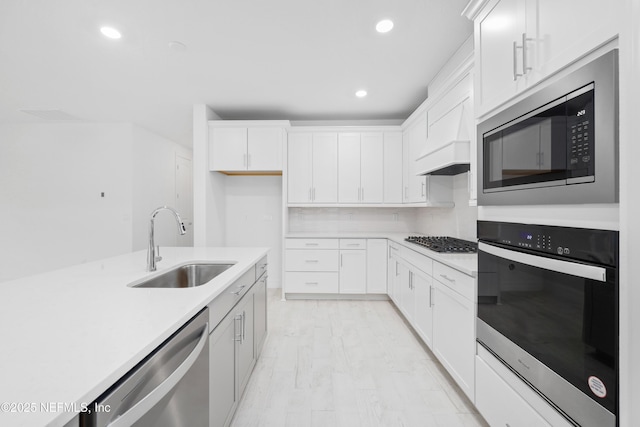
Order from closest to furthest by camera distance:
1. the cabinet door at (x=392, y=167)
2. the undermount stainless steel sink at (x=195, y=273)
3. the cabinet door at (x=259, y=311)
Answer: the undermount stainless steel sink at (x=195, y=273) < the cabinet door at (x=259, y=311) < the cabinet door at (x=392, y=167)

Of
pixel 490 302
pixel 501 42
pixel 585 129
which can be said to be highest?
pixel 501 42

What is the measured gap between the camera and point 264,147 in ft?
12.5

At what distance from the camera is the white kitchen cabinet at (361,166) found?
3945 mm

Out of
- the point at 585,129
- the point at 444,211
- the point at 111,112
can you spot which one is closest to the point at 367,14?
the point at 585,129

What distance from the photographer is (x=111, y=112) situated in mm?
4051

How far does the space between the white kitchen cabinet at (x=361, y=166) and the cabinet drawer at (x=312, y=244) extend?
0.72 m

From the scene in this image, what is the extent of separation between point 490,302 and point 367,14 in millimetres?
2036

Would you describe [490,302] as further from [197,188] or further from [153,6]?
[197,188]

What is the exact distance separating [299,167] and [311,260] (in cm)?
132

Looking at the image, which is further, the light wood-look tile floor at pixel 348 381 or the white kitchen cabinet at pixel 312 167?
the white kitchen cabinet at pixel 312 167

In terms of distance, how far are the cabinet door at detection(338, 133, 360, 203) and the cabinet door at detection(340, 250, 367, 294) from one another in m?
0.80

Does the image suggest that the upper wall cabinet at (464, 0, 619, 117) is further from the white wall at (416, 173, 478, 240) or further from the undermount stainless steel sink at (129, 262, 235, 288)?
the undermount stainless steel sink at (129, 262, 235, 288)

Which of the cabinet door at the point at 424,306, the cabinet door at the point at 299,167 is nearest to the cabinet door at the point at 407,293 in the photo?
the cabinet door at the point at 424,306

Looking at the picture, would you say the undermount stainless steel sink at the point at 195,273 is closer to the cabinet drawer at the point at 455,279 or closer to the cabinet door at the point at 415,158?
the cabinet drawer at the point at 455,279
